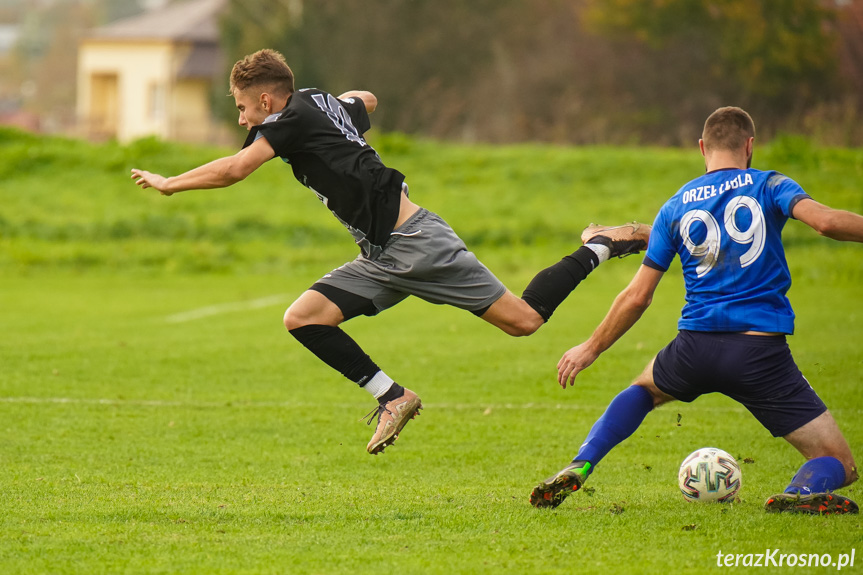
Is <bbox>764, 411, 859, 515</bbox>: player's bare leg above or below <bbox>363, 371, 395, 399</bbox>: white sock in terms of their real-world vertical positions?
above

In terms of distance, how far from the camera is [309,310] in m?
5.93

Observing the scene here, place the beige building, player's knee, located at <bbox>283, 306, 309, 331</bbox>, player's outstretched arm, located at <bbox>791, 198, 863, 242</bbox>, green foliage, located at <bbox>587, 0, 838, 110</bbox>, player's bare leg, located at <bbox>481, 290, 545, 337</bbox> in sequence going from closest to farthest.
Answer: player's outstretched arm, located at <bbox>791, 198, 863, 242</bbox> → player's knee, located at <bbox>283, 306, 309, 331</bbox> → player's bare leg, located at <bbox>481, 290, 545, 337</bbox> → green foliage, located at <bbox>587, 0, 838, 110</bbox> → the beige building

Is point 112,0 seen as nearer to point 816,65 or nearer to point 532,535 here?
point 816,65

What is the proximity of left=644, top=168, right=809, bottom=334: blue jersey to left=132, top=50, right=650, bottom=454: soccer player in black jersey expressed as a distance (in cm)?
132

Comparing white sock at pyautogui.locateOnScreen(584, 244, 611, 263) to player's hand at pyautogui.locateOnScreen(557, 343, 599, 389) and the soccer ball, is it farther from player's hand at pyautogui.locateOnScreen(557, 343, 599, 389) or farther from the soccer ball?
the soccer ball

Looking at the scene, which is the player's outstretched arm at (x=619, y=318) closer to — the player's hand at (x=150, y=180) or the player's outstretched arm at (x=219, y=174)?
the player's outstretched arm at (x=219, y=174)

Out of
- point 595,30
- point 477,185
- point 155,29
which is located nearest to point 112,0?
point 155,29

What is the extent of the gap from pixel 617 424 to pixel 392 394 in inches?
51.6

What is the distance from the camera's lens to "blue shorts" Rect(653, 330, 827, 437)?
5.05 meters

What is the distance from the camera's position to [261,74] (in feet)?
19.3

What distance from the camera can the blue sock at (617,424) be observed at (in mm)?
5391

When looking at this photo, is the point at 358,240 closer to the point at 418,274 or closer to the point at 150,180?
the point at 418,274

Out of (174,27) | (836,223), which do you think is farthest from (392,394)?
(174,27)

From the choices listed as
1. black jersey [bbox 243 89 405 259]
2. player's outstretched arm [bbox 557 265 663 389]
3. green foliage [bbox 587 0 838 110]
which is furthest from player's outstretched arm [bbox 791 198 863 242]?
green foliage [bbox 587 0 838 110]
